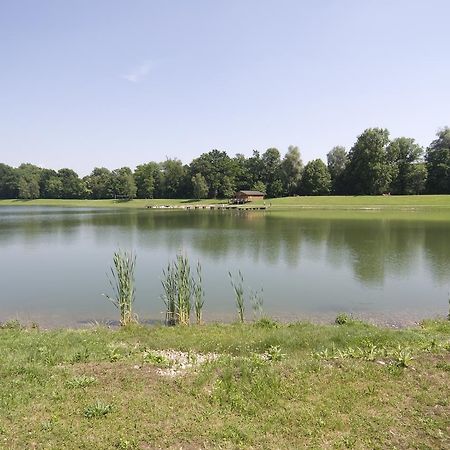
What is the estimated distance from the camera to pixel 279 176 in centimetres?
11944

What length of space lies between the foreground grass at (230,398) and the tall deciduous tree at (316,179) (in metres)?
102

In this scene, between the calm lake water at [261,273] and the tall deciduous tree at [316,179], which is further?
the tall deciduous tree at [316,179]

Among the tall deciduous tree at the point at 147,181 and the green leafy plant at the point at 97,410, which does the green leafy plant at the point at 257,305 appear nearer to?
the green leafy plant at the point at 97,410

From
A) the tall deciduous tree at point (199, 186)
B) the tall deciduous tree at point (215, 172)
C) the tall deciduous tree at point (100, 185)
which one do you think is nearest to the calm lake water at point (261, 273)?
the tall deciduous tree at point (199, 186)

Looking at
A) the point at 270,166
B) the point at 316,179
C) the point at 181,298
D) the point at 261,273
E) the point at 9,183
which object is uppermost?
the point at 270,166

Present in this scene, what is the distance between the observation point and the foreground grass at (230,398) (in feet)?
19.7

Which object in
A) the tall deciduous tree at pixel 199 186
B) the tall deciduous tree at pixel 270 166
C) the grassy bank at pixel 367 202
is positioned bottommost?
the grassy bank at pixel 367 202

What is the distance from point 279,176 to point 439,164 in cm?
4214

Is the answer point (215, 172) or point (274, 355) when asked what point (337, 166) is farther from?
point (274, 355)

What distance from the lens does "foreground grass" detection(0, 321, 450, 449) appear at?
6008 millimetres

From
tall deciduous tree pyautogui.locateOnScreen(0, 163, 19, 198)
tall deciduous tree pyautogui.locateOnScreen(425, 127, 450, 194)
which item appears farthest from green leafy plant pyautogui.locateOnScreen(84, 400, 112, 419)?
tall deciduous tree pyautogui.locateOnScreen(0, 163, 19, 198)

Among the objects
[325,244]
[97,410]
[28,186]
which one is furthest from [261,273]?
[28,186]

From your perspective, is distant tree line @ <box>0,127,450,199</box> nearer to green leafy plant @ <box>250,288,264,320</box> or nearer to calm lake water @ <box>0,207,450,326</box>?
calm lake water @ <box>0,207,450,326</box>

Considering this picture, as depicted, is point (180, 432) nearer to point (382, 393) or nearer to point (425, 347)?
point (382, 393)
